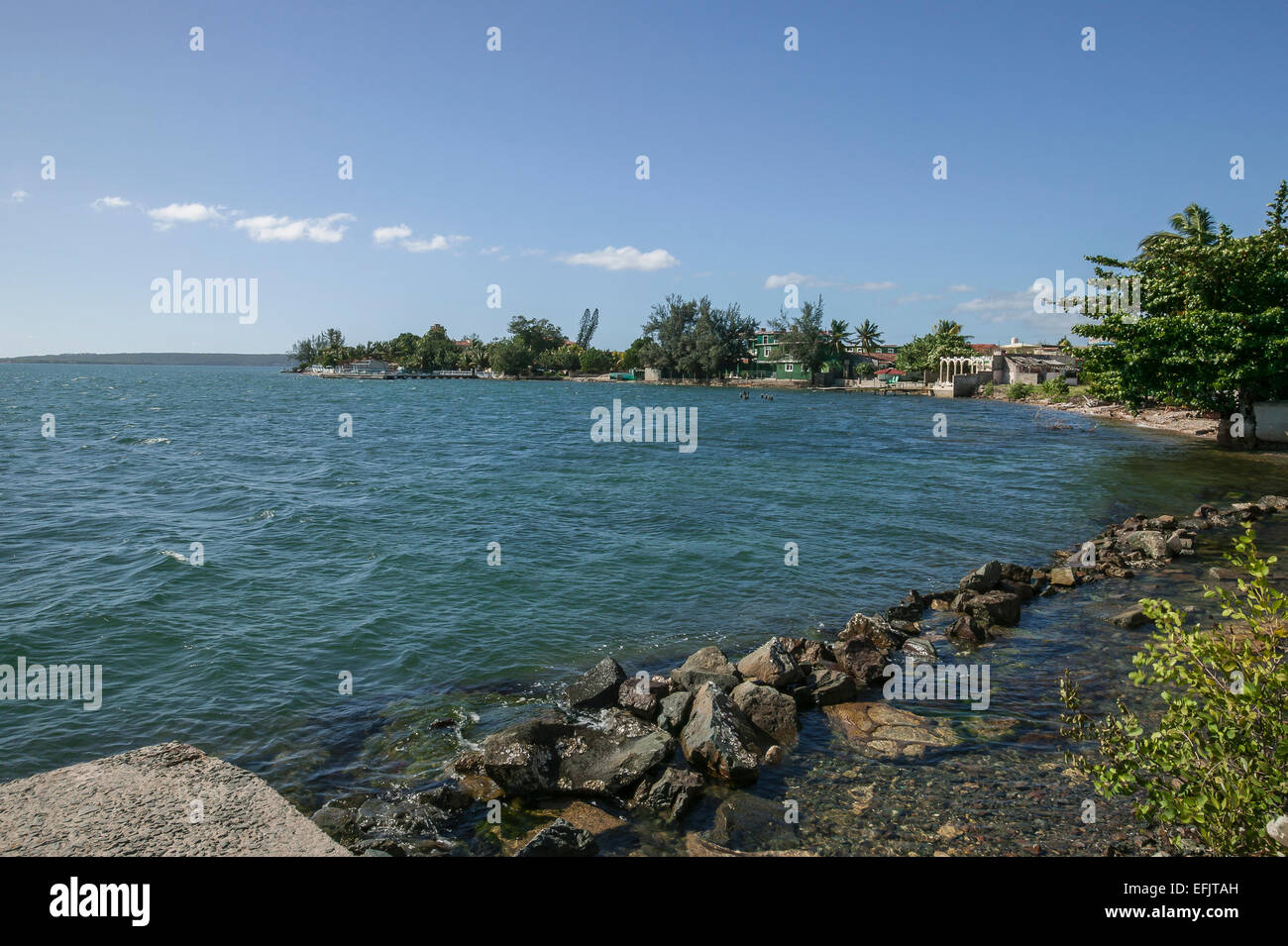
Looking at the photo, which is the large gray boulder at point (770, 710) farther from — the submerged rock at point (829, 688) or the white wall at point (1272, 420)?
the white wall at point (1272, 420)

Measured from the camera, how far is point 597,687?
509 inches

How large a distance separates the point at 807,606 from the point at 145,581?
17.3 m

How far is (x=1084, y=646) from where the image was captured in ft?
48.7

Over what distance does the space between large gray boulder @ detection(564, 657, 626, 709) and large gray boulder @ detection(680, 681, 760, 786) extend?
173 cm

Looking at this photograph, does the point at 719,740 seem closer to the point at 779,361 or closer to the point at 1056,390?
the point at 1056,390

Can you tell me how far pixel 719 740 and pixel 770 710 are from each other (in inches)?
59.3

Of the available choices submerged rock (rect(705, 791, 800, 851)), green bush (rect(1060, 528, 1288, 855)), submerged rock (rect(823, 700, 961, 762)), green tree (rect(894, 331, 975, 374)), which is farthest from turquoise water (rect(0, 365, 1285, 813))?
green tree (rect(894, 331, 975, 374))

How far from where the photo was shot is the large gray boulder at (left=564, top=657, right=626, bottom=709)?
1274 centimetres

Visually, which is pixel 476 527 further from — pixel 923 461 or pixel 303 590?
pixel 923 461

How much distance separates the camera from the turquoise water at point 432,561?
500 inches

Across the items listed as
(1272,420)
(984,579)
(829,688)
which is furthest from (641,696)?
(1272,420)

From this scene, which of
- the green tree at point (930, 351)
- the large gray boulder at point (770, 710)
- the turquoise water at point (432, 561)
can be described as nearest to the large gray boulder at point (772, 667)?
the large gray boulder at point (770, 710)

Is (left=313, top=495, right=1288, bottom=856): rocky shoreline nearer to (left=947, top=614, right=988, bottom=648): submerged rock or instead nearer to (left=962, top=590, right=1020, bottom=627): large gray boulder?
(left=947, top=614, right=988, bottom=648): submerged rock
